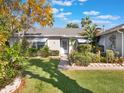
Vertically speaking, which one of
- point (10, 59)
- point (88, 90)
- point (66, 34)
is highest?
point (66, 34)

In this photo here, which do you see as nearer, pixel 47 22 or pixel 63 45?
pixel 47 22

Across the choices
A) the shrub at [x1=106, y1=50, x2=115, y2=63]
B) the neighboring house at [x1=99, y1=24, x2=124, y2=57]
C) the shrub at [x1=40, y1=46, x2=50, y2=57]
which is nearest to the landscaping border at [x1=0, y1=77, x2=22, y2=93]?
the shrub at [x1=106, y1=50, x2=115, y2=63]

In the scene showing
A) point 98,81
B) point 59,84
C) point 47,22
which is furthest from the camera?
point 47,22

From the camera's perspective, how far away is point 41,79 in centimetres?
1319

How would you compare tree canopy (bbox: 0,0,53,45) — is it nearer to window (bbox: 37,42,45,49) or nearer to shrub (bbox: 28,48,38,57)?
shrub (bbox: 28,48,38,57)

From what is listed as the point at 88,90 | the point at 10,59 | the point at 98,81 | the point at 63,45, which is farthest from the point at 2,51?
the point at 63,45

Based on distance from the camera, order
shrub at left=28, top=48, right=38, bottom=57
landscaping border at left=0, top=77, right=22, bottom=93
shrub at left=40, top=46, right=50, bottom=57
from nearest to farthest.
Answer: landscaping border at left=0, top=77, right=22, bottom=93 → shrub at left=40, top=46, right=50, bottom=57 → shrub at left=28, top=48, right=38, bottom=57

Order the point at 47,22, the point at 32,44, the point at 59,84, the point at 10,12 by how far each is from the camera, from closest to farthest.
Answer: the point at 59,84, the point at 10,12, the point at 47,22, the point at 32,44

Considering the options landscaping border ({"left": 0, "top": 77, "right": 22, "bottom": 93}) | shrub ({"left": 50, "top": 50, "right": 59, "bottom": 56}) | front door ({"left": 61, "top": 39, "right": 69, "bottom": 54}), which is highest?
front door ({"left": 61, "top": 39, "right": 69, "bottom": 54})

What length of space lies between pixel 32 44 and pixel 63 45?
224 inches

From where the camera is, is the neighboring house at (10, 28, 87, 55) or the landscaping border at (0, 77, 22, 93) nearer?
the landscaping border at (0, 77, 22, 93)

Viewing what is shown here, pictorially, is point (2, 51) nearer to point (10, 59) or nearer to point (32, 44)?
point (10, 59)

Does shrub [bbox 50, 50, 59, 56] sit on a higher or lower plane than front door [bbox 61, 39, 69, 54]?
lower

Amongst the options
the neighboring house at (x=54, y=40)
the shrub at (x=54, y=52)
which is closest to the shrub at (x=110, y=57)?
the shrub at (x=54, y=52)
